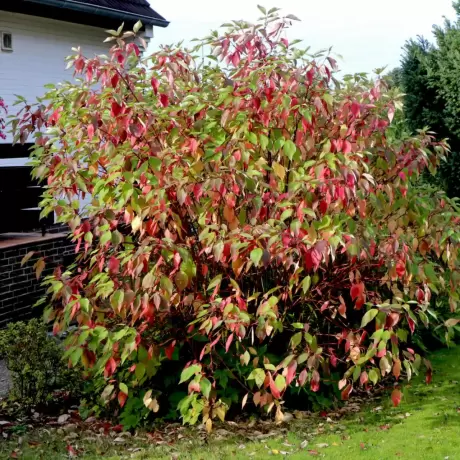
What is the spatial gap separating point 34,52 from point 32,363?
6.07 m

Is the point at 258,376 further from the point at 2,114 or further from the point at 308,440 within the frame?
the point at 2,114

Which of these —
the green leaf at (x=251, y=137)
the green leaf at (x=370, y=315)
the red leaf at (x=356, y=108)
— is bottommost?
the green leaf at (x=370, y=315)

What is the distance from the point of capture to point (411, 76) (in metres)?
A: 10.7

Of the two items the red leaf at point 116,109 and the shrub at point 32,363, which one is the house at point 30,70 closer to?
the shrub at point 32,363

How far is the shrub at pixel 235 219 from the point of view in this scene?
5164 millimetres

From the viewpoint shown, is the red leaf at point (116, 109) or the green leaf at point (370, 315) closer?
the green leaf at point (370, 315)

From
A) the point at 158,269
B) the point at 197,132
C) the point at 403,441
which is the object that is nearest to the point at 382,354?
the point at 403,441

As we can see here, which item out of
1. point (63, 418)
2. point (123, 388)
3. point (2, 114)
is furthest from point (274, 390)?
point (2, 114)

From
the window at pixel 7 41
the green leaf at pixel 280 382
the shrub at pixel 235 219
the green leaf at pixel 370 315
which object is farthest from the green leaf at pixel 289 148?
the window at pixel 7 41

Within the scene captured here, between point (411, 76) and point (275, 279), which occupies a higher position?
point (411, 76)

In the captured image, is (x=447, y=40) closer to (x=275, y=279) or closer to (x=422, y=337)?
(x=422, y=337)

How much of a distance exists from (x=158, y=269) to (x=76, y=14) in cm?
739

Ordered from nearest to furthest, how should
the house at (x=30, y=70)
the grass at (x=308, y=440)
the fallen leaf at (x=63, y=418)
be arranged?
the grass at (x=308, y=440) → the fallen leaf at (x=63, y=418) → the house at (x=30, y=70)

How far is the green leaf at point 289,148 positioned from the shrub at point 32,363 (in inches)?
103
